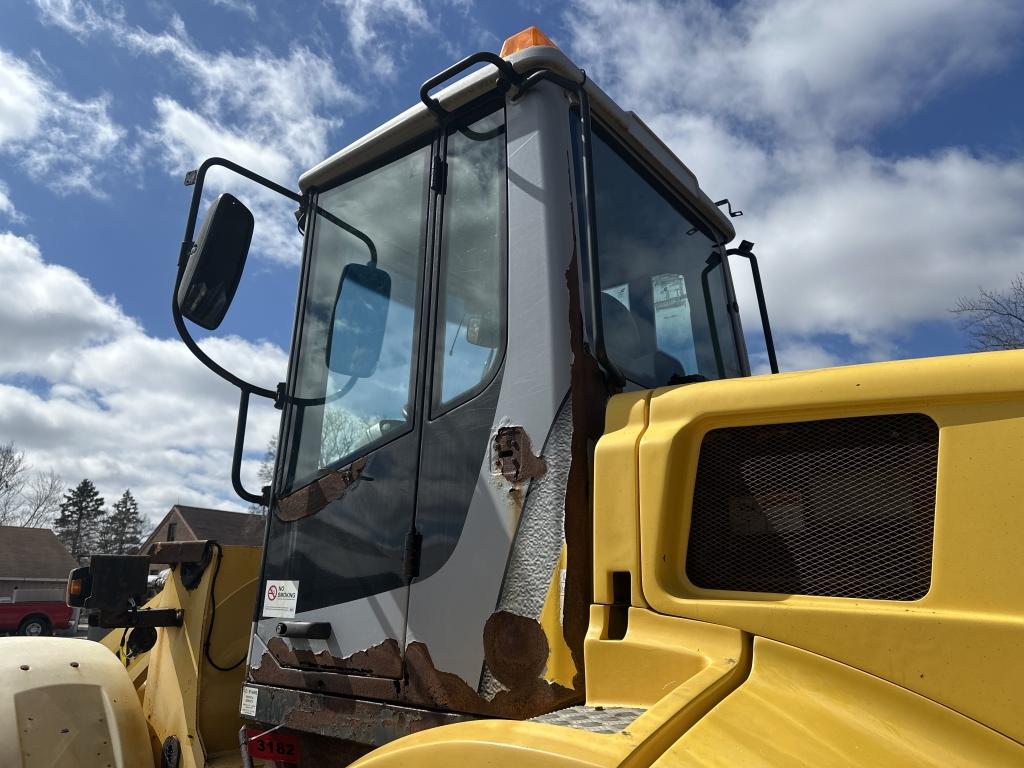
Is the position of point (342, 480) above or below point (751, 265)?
below

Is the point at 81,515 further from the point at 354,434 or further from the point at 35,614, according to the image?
the point at 354,434

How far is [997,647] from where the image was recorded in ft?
4.02

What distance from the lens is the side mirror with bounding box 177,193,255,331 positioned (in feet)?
8.17

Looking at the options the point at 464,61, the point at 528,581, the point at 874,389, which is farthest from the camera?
the point at 464,61

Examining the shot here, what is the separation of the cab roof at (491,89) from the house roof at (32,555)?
1377 inches

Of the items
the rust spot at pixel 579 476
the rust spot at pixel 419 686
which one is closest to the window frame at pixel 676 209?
the rust spot at pixel 579 476

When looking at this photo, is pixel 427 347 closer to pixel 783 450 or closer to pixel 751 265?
pixel 783 450

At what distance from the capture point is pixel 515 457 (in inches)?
74.2

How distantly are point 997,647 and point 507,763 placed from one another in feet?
2.68

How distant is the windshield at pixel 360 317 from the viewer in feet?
7.80

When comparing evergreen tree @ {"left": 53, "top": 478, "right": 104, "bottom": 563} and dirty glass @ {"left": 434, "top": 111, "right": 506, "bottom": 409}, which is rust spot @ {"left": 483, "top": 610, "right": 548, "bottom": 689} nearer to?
dirty glass @ {"left": 434, "top": 111, "right": 506, "bottom": 409}

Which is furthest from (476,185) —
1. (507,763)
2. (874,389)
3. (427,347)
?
(507,763)

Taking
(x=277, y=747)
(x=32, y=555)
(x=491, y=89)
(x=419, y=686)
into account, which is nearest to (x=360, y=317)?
(x=491, y=89)

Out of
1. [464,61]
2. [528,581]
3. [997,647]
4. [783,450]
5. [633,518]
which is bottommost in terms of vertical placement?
[997,647]
